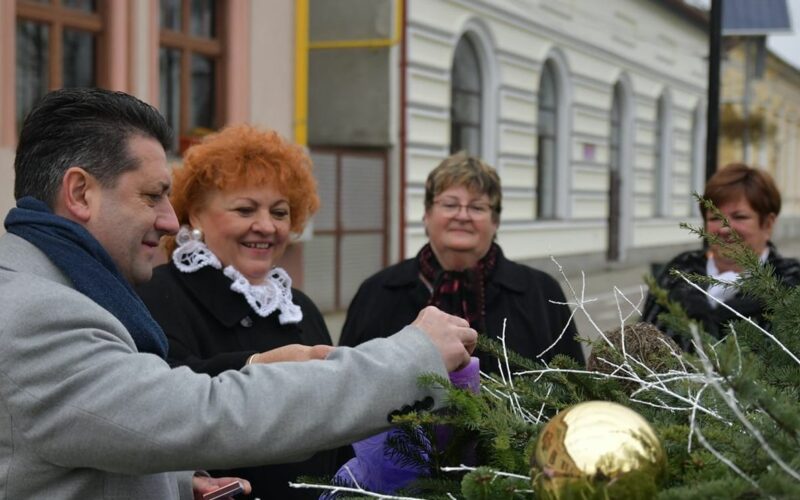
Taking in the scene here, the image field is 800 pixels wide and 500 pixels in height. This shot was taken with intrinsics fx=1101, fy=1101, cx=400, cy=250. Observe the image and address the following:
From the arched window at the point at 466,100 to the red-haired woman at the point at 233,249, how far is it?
43.0 ft

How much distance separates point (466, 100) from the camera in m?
16.8

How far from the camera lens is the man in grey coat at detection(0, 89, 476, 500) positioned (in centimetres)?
151

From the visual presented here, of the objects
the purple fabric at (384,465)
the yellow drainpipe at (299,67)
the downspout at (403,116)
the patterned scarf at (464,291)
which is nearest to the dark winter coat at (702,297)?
the patterned scarf at (464,291)

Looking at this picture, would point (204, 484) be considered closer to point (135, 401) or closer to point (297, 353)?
point (297, 353)

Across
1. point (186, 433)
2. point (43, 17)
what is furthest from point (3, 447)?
point (43, 17)

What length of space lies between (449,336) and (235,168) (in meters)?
1.64

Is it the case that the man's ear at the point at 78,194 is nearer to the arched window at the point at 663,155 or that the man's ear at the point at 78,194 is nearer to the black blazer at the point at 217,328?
the black blazer at the point at 217,328

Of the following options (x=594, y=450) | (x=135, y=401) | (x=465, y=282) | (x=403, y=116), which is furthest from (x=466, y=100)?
(x=594, y=450)

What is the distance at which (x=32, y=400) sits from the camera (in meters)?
1.52

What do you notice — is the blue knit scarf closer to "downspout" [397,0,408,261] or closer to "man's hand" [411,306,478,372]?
"man's hand" [411,306,478,372]

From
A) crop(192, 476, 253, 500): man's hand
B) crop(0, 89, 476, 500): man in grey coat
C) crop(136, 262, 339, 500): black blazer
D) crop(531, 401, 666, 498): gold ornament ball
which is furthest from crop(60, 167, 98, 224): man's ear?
crop(136, 262, 339, 500): black blazer

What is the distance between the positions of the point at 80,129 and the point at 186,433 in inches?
23.7

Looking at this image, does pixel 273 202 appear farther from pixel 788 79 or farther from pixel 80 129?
pixel 788 79

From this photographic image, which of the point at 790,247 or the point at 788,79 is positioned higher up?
the point at 788,79
